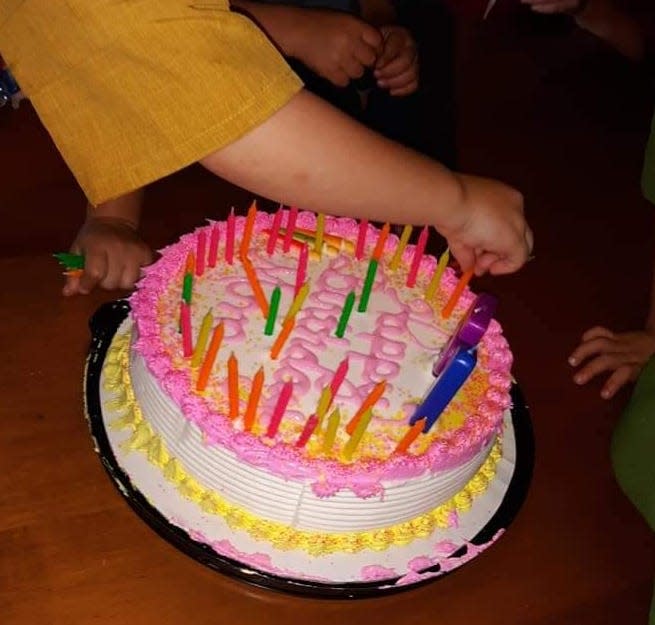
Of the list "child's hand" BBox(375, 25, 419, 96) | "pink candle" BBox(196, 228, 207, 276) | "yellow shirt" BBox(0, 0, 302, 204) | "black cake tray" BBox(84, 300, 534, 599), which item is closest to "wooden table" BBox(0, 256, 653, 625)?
"black cake tray" BBox(84, 300, 534, 599)

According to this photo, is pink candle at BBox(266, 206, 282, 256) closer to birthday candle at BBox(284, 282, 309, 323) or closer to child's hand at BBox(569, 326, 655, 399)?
birthday candle at BBox(284, 282, 309, 323)

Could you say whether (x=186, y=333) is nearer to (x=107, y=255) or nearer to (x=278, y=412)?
(x=278, y=412)

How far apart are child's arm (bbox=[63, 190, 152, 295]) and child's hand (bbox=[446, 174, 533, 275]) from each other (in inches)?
12.5

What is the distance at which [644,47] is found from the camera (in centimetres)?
146

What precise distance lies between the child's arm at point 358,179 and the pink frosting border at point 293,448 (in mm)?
110

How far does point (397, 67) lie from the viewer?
1.14 m

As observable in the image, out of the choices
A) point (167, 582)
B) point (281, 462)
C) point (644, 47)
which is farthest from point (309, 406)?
point (644, 47)

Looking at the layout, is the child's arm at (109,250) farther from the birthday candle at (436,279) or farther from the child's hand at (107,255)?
the birthday candle at (436,279)

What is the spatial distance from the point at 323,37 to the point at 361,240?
0.36 meters

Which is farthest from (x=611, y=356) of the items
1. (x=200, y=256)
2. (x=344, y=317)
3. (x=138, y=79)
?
(x=138, y=79)

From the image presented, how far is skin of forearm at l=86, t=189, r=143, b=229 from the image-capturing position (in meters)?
0.94

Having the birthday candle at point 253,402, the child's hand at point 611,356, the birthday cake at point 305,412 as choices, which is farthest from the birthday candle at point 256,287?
the child's hand at point 611,356

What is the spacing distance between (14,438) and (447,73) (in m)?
0.79

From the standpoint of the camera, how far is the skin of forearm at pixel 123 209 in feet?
3.08
